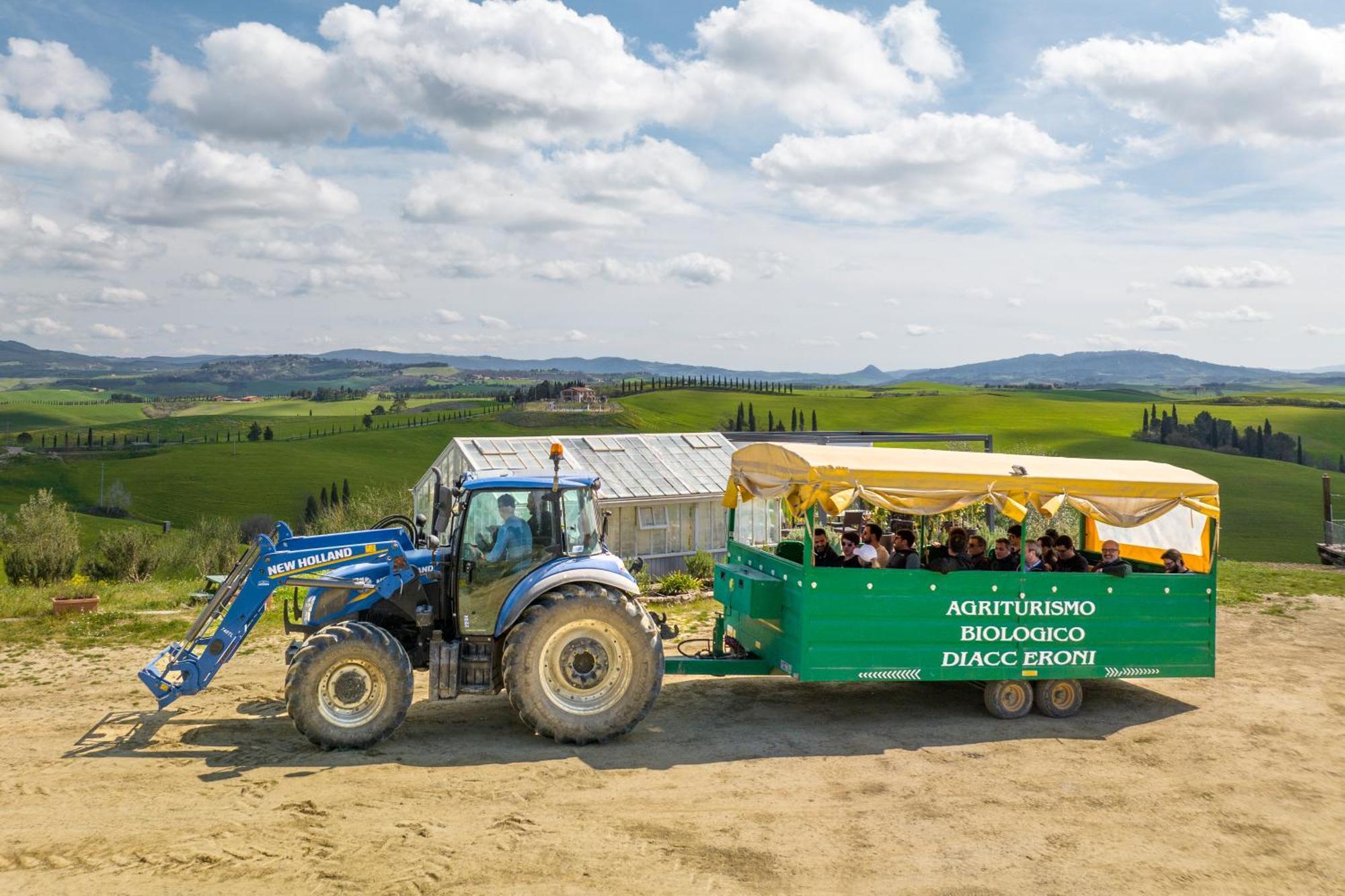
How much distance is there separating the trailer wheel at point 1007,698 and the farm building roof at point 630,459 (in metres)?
15.0

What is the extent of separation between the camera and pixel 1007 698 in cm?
1173

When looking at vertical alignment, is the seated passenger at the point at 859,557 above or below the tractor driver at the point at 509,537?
below

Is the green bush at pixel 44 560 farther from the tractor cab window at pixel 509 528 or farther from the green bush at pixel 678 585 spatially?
the tractor cab window at pixel 509 528

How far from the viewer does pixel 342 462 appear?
4569 inches

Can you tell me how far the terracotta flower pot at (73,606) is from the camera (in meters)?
16.8

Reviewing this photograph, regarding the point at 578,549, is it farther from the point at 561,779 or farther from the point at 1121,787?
the point at 1121,787

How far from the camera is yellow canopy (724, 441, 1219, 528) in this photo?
10945 mm

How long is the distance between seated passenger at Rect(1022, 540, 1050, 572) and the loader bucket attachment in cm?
846

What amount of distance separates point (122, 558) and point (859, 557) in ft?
116

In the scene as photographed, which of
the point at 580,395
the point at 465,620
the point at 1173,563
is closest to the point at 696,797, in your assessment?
the point at 465,620

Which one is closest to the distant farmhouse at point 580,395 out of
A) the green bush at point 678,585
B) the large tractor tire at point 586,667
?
the green bush at point 678,585

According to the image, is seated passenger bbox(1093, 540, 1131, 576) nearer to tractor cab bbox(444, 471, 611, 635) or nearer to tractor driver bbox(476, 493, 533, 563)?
tractor cab bbox(444, 471, 611, 635)

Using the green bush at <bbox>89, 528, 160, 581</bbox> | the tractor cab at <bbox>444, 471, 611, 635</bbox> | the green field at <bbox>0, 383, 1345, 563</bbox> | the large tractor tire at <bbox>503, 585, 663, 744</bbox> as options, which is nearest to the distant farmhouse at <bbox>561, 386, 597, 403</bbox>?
the green field at <bbox>0, 383, 1345, 563</bbox>

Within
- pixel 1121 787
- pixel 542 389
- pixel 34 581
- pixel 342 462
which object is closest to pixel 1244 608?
pixel 1121 787
